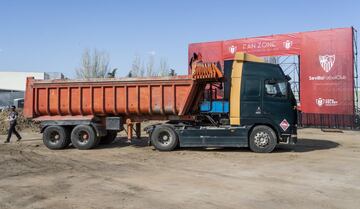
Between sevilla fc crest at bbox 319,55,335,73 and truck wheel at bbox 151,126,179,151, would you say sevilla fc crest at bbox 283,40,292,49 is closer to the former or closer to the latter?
sevilla fc crest at bbox 319,55,335,73

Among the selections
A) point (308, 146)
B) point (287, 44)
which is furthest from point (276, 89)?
point (287, 44)

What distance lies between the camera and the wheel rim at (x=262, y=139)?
15.7 meters

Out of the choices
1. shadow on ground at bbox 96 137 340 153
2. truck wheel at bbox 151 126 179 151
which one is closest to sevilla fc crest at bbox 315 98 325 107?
shadow on ground at bbox 96 137 340 153

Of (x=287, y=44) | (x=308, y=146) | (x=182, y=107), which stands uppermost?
(x=287, y=44)

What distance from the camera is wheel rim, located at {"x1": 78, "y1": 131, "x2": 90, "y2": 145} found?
685 inches

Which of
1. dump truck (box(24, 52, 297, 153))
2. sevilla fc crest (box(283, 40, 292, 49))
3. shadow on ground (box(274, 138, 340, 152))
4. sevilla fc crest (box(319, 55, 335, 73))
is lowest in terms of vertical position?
shadow on ground (box(274, 138, 340, 152))

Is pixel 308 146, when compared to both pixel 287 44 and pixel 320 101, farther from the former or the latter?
pixel 287 44

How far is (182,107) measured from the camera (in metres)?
16.2

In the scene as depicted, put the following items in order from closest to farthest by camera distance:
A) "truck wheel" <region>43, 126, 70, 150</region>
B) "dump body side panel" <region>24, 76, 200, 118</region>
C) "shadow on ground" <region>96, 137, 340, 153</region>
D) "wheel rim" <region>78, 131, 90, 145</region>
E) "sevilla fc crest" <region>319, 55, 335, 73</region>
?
"dump body side panel" <region>24, 76, 200, 118</region>, "shadow on ground" <region>96, 137, 340, 153</region>, "wheel rim" <region>78, 131, 90, 145</region>, "truck wheel" <region>43, 126, 70, 150</region>, "sevilla fc crest" <region>319, 55, 335, 73</region>

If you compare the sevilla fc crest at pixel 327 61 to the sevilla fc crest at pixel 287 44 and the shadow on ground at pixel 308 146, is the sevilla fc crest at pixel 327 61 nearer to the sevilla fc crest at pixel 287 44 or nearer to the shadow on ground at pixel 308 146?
the sevilla fc crest at pixel 287 44

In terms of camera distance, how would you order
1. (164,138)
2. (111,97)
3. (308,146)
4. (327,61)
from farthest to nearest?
1. (327,61)
2. (308,146)
3. (111,97)
4. (164,138)

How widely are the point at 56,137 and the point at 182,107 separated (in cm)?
510

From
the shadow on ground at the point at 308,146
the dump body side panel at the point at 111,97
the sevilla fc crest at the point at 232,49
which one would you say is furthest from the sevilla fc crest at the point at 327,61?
the dump body side panel at the point at 111,97

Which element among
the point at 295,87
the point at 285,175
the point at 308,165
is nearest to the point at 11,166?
the point at 285,175
